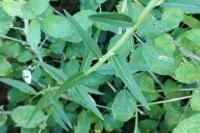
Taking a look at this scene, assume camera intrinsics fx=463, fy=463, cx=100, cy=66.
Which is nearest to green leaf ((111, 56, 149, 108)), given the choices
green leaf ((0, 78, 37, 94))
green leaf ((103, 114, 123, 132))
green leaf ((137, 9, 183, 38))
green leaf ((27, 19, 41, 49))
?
green leaf ((137, 9, 183, 38))

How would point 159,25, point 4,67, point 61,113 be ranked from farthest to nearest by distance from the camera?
point 4,67
point 61,113
point 159,25

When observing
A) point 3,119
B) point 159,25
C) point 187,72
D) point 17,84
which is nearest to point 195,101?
point 187,72

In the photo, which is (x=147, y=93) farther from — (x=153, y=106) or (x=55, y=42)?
(x=55, y=42)

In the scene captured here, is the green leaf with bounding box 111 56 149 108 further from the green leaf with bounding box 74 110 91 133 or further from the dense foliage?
the green leaf with bounding box 74 110 91 133

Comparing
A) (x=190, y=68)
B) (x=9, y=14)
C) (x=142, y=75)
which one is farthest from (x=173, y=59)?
(x=9, y=14)

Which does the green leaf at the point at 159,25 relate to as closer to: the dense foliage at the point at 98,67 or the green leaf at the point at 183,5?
the dense foliage at the point at 98,67

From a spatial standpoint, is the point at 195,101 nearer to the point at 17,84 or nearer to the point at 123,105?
the point at 123,105
